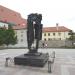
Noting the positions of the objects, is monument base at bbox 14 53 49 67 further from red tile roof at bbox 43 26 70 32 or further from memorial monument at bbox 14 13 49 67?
red tile roof at bbox 43 26 70 32

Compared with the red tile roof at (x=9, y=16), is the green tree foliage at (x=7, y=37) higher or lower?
lower

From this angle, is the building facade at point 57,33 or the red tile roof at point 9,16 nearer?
the red tile roof at point 9,16

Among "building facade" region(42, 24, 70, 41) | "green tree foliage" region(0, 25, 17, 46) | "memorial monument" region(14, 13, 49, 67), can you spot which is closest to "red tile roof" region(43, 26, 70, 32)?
"building facade" region(42, 24, 70, 41)

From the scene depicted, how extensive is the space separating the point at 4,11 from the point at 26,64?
78.3m

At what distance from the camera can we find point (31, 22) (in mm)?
17641

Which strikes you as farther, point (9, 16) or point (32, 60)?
point (9, 16)

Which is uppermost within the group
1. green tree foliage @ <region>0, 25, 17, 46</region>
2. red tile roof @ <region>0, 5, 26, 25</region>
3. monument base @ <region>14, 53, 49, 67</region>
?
red tile roof @ <region>0, 5, 26, 25</region>

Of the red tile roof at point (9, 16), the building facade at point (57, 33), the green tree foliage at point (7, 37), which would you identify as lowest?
the green tree foliage at point (7, 37)

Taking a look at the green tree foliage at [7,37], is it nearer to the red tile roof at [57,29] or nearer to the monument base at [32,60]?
the monument base at [32,60]

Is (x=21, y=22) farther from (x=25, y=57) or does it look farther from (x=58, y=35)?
(x=25, y=57)

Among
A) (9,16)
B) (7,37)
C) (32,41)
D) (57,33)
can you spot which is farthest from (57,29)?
(32,41)

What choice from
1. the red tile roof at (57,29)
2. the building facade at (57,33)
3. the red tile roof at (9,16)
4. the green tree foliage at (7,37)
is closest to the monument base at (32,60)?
the green tree foliage at (7,37)

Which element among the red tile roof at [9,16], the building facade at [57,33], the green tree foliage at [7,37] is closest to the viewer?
the green tree foliage at [7,37]

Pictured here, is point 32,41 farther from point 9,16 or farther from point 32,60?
point 9,16
